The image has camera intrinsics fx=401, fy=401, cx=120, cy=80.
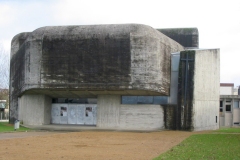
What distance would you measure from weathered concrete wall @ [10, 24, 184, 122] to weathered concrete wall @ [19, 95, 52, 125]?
2464mm

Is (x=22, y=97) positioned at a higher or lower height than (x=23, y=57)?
lower

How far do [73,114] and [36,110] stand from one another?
3.57 metres

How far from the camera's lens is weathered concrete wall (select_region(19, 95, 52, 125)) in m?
38.2

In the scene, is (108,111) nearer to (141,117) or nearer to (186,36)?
(141,117)

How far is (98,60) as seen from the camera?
33844 mm

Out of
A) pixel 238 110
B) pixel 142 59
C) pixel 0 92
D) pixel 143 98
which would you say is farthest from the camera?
pixel 0 92

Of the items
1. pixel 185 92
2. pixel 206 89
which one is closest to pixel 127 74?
pixel 185 92

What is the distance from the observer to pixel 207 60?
35.8 metres

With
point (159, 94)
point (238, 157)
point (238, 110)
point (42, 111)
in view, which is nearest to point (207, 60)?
point (159, 94)

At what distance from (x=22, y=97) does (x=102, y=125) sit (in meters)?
9.16

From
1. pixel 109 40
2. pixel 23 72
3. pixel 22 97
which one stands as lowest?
pixel 22 97

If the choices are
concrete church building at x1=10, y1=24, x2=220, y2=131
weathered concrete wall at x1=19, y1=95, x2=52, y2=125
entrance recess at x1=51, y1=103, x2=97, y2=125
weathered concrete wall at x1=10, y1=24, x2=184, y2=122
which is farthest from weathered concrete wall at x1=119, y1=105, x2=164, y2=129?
weathered concrete wall at x1=19, y1=95, x2=52, y2=125

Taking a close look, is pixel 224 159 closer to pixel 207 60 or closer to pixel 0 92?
pixel 207 60

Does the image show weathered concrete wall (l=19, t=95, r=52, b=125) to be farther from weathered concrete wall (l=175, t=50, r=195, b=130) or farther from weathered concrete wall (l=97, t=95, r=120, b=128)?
weathered concrete wall (l=175, t=50, r=195, b=130)
